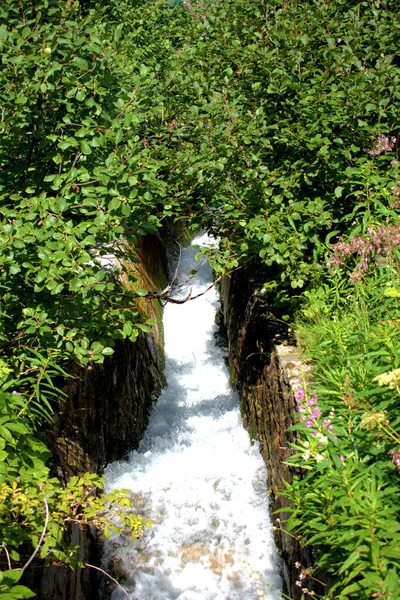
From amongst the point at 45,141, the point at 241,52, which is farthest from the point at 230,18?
the point at 45,141

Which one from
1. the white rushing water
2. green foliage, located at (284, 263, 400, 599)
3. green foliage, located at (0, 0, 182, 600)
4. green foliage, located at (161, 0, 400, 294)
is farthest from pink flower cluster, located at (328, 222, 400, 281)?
the white rushing water

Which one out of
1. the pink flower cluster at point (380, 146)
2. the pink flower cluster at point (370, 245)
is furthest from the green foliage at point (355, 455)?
the pink flower cluster at point (380, 146)

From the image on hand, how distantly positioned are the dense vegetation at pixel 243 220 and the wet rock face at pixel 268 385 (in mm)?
323

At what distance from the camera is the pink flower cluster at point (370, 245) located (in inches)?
143

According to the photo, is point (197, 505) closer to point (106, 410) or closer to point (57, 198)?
point (106, 410)

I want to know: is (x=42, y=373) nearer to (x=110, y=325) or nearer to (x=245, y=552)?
(x=110, y=325)

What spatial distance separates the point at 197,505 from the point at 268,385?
1328 mm

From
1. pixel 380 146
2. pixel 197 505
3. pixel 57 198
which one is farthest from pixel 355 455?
pixel 197 505

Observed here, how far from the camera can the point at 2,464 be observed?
2.54 meters

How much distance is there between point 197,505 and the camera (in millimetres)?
5227

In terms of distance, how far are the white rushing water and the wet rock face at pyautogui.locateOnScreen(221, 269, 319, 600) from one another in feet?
0.75

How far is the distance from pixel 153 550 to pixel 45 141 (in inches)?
137

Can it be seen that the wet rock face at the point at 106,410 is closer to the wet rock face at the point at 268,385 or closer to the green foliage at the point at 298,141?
the wet rock face at the point at 268,385

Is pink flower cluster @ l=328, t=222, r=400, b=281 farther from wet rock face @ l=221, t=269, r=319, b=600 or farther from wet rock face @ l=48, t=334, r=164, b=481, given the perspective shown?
wet rock face @ l=48, t=334, r=164, b=481
